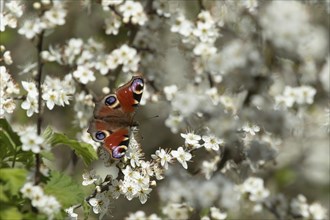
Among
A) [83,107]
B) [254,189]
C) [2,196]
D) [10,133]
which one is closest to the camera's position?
[2,196]

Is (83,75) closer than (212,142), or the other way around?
(212,142)

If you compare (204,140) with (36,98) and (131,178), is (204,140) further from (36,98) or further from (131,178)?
(36,98)

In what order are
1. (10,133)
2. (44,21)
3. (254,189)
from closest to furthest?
(10,133) < (44,21) < (254,189)

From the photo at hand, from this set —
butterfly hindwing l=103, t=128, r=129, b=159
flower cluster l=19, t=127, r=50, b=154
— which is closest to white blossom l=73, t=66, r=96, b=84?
butterfly hindwing l=103, t=128, r=129, b=159

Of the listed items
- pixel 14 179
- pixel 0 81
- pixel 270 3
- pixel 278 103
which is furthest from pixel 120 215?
pixel 14 179

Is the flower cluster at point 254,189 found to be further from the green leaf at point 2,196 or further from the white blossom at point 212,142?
the green leaf at point 2,196

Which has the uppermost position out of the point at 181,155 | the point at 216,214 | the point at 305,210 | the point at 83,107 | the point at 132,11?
the point at 132,11

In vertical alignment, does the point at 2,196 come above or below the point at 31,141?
below

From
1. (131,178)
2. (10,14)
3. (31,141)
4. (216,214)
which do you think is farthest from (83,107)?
(31,141)
